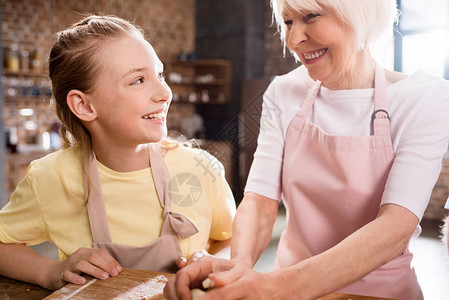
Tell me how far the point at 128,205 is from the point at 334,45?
676 millimetres

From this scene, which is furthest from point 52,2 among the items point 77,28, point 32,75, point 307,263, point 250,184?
point 307,263

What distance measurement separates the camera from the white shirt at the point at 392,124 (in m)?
0.86

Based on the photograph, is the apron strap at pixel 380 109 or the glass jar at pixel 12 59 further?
the glass jar at pixel 12 59

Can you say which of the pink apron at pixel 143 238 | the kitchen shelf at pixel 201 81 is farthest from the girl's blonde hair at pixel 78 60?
the kitchen shelf at pixel 201 81

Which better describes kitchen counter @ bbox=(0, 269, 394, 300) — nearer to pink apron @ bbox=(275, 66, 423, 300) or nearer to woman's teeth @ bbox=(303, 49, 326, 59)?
pink apron @ bbox=(275, 66, 423, 300)

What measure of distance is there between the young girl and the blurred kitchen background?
74.7 inches

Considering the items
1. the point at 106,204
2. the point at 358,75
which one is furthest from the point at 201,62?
the point at 358,75

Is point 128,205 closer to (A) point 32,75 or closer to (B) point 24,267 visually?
(B) point 24,267

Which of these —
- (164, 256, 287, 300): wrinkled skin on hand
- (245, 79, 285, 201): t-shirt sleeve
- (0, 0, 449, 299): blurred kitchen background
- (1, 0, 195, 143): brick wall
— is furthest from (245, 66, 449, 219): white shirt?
(1, 0, 195, 143): brick wall

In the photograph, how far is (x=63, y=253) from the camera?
1156mm

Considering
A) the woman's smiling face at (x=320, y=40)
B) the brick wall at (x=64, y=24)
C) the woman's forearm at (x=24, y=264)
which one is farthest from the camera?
the brick wall at (x=64, y=24)

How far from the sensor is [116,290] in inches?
35.3

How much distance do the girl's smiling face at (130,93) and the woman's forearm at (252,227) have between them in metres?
0.28

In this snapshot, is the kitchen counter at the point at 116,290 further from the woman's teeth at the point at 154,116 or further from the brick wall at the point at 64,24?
the brick wall at the point at 64,24
